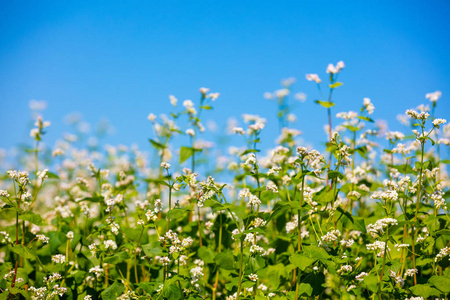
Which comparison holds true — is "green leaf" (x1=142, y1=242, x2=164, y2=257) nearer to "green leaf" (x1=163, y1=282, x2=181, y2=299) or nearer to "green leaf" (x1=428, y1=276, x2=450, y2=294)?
"green leaf" (x1=163, y1=282, x2=181, y2=299)

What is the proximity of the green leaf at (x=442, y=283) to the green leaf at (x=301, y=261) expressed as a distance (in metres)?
0.98

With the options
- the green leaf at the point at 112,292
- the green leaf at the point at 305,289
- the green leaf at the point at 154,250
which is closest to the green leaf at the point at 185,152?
the green leaf at the point at 154,250

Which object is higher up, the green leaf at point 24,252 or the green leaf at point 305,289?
the green leaf at point 24,252

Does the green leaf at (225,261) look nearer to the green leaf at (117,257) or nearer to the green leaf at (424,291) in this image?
the green leaf at (117,257)

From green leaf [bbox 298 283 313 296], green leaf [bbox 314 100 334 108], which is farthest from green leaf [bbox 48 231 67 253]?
green leaf [bbox 314 100 334 108]

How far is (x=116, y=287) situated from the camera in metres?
3.12

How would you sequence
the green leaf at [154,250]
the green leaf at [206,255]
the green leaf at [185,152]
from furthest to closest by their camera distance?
the green leaf at [185,152] < the green leaf at [206,255] < the green leaf at [154,250]

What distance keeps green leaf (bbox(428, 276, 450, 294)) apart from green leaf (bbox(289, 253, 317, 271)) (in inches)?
38.7

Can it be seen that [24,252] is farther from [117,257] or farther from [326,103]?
[326,103]

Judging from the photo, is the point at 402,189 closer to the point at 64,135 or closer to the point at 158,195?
the point at 158,195

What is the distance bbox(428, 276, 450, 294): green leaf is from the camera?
2.74m

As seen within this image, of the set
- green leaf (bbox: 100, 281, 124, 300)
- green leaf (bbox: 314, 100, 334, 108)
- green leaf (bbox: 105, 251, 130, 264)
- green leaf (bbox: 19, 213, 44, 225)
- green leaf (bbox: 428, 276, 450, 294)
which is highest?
green leaf (bbox: 314, 100, 334, 108)

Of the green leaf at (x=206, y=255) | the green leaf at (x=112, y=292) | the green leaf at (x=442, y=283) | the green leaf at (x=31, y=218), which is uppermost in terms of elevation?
the green leaf at (x=31, y=218)

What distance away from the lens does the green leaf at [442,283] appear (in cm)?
274
